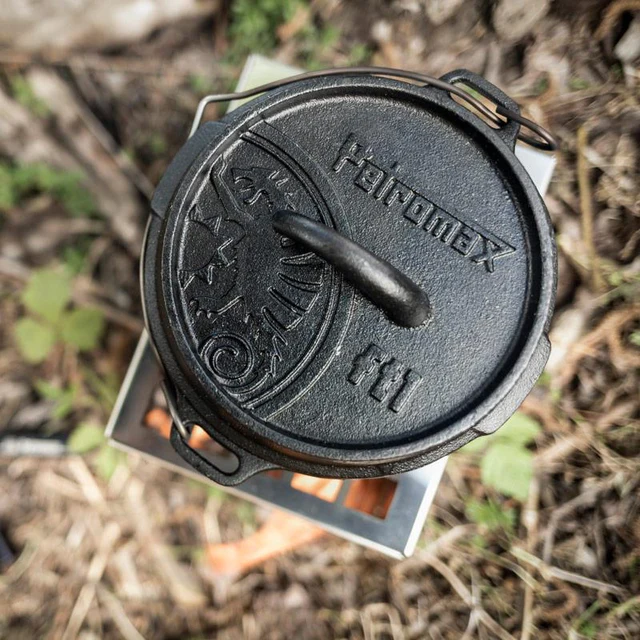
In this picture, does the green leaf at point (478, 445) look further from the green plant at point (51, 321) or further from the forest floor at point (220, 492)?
the green plant at point (51, 321)

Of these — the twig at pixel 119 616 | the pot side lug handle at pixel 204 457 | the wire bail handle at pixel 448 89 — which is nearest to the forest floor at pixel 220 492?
the twig at pixel 119 616

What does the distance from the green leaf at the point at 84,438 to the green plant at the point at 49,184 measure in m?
0.61

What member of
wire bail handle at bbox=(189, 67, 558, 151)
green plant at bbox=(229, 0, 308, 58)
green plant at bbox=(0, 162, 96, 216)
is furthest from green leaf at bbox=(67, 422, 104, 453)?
green plant at bbox=(229, 0, 308, 58)

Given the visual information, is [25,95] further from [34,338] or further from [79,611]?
[79,611]

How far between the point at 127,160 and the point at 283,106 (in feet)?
2.65

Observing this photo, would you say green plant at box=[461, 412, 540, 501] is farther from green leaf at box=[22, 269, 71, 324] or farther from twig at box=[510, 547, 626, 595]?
green leaf at box=[22, 269, 71, 324]

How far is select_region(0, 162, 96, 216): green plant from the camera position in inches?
67.3

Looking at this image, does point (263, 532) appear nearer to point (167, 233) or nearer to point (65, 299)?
point (65, 299)

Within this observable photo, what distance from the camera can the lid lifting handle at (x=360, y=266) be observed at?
89 centimetres

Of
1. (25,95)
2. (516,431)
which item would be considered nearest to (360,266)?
(516,431)

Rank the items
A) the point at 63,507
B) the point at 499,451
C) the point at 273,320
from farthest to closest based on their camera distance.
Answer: the point at 63,507 < the point at 499,451 < the point at 273,320

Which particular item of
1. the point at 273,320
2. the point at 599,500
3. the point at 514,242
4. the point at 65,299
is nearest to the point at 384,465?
the point at 273,320

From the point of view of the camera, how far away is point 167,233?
102 cm

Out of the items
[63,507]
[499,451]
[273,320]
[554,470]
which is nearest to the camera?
[273,320]
